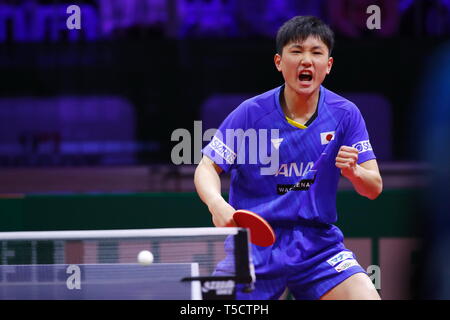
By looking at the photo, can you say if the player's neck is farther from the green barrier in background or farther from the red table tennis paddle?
the green barrier in background

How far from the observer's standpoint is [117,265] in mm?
2250

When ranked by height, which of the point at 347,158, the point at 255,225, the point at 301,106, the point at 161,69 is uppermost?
the point at 161,69

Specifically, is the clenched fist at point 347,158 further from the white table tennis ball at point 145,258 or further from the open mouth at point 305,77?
the white table tennis ball at point 145,258

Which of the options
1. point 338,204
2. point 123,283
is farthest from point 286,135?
point 338,204

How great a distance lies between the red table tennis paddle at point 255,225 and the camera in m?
2.28

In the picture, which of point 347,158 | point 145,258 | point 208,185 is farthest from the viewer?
point 208,185

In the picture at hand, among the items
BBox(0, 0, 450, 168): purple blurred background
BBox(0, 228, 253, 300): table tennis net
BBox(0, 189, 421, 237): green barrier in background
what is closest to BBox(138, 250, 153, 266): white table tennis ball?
BBox(0, 228, 253, 300): table tennis net

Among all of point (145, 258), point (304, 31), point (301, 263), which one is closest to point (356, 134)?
point (304, 31)

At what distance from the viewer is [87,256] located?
229 centimetres

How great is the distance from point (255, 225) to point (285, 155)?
20.9 inches
